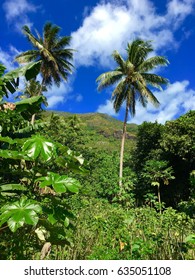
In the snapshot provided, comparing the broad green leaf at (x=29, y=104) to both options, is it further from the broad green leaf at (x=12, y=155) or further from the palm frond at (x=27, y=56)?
the palm frond at (x=27, y=56)

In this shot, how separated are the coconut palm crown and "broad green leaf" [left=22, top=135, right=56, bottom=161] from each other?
21.9 metres

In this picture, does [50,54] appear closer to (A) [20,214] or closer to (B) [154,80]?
(B) [154,80]

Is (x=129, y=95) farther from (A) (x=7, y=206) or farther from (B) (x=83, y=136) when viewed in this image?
(A) (x=7, y=206)

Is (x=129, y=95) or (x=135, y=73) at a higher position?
(x=135, y=73)

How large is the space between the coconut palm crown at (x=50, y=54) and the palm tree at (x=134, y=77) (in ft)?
14.4

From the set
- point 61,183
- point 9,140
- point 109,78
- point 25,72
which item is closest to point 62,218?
point 61,183

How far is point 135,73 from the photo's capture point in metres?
21.5

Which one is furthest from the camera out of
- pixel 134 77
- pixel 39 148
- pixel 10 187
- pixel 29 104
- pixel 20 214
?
pixel 134 77

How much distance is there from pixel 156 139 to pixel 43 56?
10597 mm

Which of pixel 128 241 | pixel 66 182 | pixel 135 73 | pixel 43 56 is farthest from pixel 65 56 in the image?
pixel 66 182

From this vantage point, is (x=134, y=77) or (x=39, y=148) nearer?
(x=39, y=148)

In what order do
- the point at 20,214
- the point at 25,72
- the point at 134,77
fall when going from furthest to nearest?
the point at 134,77 < the point at 25,72 < the point at 20,214

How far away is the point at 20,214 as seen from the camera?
5.68 feet

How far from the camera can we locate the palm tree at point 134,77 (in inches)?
846
